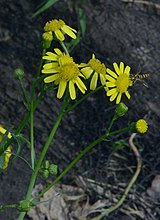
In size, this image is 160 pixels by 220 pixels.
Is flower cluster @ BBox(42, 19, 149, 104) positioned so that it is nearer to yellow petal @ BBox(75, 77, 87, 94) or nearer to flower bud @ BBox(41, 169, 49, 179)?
yellow petal @ BBox(75, 77, 87, 94)

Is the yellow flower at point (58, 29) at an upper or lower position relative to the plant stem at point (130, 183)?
upper

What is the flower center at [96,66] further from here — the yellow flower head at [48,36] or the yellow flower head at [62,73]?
the yellow flower head at [48,36]

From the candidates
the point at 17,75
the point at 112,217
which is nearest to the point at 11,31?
the point at 112,217

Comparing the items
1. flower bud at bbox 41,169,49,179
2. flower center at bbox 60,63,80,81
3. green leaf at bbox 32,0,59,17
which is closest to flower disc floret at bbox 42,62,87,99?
flower center at bbox 60,63,80,81

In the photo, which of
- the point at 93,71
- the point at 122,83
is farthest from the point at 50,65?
the point at 122,83

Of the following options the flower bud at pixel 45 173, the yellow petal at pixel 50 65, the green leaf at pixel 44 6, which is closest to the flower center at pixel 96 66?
the yellow petal at pixel 50 65

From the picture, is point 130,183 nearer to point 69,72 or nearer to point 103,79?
point 103,79
